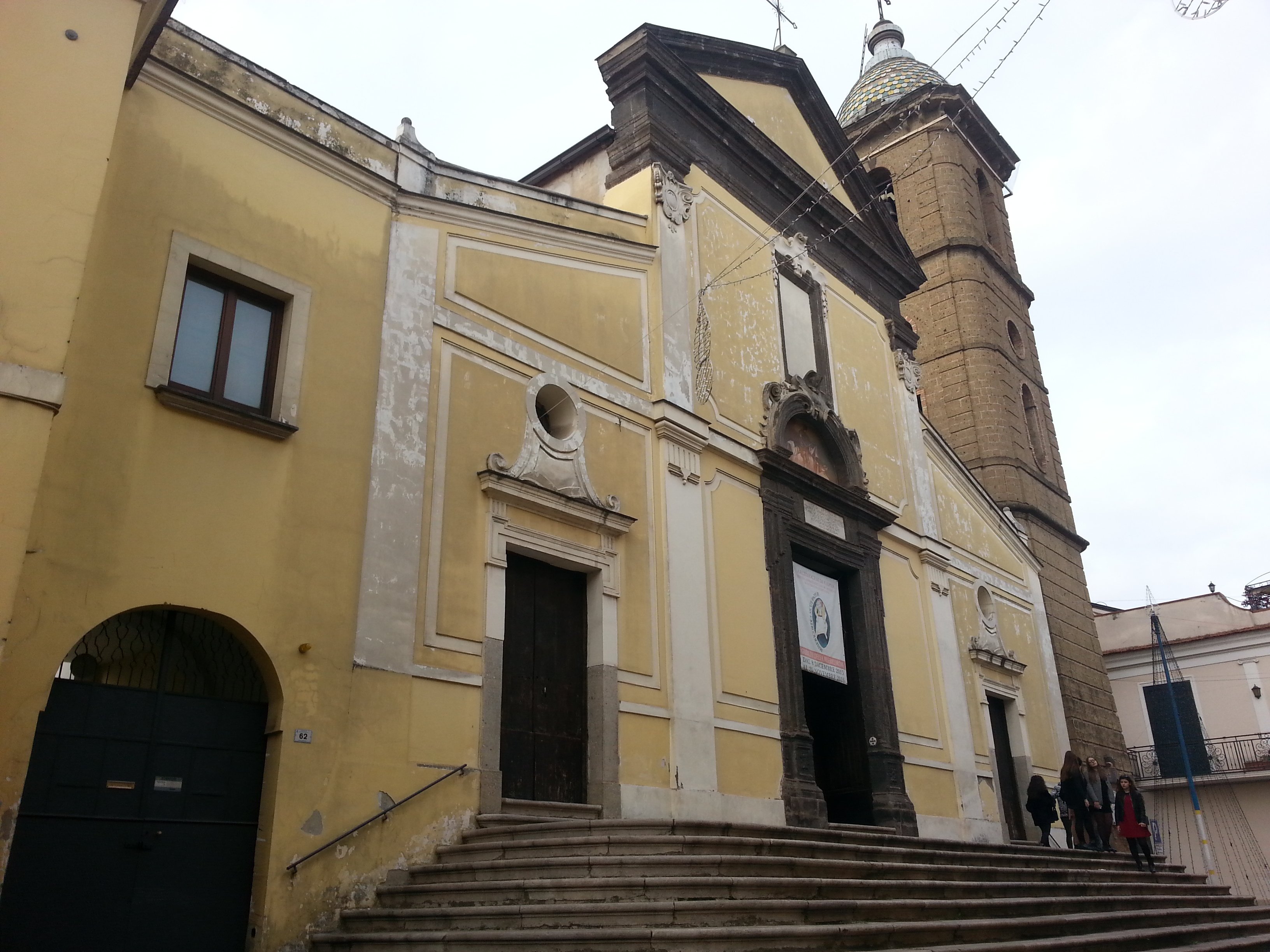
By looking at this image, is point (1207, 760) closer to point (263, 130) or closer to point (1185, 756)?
point (1185, 756)

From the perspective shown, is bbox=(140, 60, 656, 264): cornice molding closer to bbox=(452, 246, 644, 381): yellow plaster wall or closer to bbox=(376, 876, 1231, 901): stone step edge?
bbox=(452, 246, 644, 381): yellow plaster wall

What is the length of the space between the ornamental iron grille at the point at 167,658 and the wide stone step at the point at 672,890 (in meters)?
2.00

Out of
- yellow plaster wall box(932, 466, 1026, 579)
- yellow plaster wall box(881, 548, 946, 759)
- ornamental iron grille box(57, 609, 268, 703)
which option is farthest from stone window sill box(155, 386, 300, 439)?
yellow plaster wall box(932, 466, 1026, 579)

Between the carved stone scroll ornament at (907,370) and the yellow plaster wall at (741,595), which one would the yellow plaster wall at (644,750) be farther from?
the carved stone scroll ornament at (907,370)

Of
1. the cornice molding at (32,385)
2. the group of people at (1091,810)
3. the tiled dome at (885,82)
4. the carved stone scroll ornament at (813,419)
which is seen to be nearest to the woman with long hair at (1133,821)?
the group of people at (1091,810)

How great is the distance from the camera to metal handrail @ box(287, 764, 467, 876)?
303 inches

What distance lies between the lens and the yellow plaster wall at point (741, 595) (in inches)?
491

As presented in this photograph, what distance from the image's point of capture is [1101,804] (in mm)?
15172

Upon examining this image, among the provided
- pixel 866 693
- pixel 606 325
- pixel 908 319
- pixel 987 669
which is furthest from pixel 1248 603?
pixel 606 325

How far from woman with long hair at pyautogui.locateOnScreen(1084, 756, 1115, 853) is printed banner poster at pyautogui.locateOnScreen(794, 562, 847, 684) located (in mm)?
4155

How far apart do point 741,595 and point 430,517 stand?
15.6 ft

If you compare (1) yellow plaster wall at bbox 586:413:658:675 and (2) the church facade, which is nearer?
(2) the church facade

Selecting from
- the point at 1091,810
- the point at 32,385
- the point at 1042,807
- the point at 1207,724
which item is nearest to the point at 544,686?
the point at 32,385

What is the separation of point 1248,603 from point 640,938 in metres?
34.3
